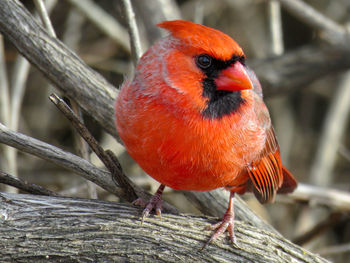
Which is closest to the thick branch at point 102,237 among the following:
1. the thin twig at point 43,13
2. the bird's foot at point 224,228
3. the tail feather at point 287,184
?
the bird's foot at point 224,228

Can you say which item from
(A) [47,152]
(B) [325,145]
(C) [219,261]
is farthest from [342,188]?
(A) [47,152]

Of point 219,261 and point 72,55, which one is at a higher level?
point 72,55

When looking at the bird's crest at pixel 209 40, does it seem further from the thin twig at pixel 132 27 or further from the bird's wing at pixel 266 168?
the thin twig at pixel 132 27

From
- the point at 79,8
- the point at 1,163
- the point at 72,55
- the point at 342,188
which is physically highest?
the point at 79,8

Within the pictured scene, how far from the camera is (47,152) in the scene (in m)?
2.30

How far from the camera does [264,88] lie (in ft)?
13.0

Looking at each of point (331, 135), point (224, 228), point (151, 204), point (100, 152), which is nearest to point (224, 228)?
point (224, 228)

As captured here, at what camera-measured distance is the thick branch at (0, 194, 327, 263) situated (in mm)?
2074

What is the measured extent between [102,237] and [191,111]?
59cm

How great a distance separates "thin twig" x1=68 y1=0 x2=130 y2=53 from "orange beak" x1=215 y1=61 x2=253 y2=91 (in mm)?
2530

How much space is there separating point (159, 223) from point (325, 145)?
308cm

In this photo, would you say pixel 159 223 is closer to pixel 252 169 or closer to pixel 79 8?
pixel 252 169

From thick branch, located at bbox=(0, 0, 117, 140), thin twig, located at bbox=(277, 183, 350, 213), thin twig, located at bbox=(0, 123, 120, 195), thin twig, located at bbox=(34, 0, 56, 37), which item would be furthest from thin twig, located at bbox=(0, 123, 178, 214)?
thin twig, located at bbox=(277, 183, 350, 213)

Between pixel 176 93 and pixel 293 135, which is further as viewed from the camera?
pixel 293 135
